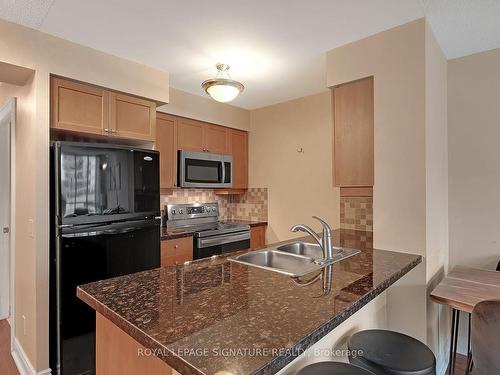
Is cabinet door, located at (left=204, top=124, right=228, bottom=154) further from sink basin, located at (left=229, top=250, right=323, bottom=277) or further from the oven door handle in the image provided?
sink basin, located at (left=229, top=250, right=323, bottom=277)

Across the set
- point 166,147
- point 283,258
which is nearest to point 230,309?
point 283,258

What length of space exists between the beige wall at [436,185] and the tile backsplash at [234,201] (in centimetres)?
205

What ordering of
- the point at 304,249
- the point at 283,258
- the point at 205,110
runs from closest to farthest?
the point at 283,258 < the point at 304,249 < the point at 205,110

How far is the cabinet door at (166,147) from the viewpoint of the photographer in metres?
3.05

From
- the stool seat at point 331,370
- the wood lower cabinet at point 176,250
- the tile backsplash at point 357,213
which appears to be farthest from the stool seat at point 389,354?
the wood lower cabinet at point 176,250

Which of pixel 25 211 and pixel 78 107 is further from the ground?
pixel 78 107

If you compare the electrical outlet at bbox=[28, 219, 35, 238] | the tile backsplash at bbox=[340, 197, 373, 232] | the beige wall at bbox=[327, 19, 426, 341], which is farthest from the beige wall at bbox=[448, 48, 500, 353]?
the electrical outlet at bbox=[28, 219, 35, 238]

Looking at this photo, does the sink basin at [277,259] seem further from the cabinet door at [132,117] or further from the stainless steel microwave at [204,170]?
the stainless steel microwave at [204,170]

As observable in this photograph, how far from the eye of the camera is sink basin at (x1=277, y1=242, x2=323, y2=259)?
6.51ft

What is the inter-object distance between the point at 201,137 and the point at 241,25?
5.64ft

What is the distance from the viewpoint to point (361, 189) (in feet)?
7.01

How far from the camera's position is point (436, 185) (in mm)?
2035

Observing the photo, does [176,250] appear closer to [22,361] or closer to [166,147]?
[166,147]

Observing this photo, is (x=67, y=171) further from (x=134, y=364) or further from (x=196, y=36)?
(x=134, y=364)
